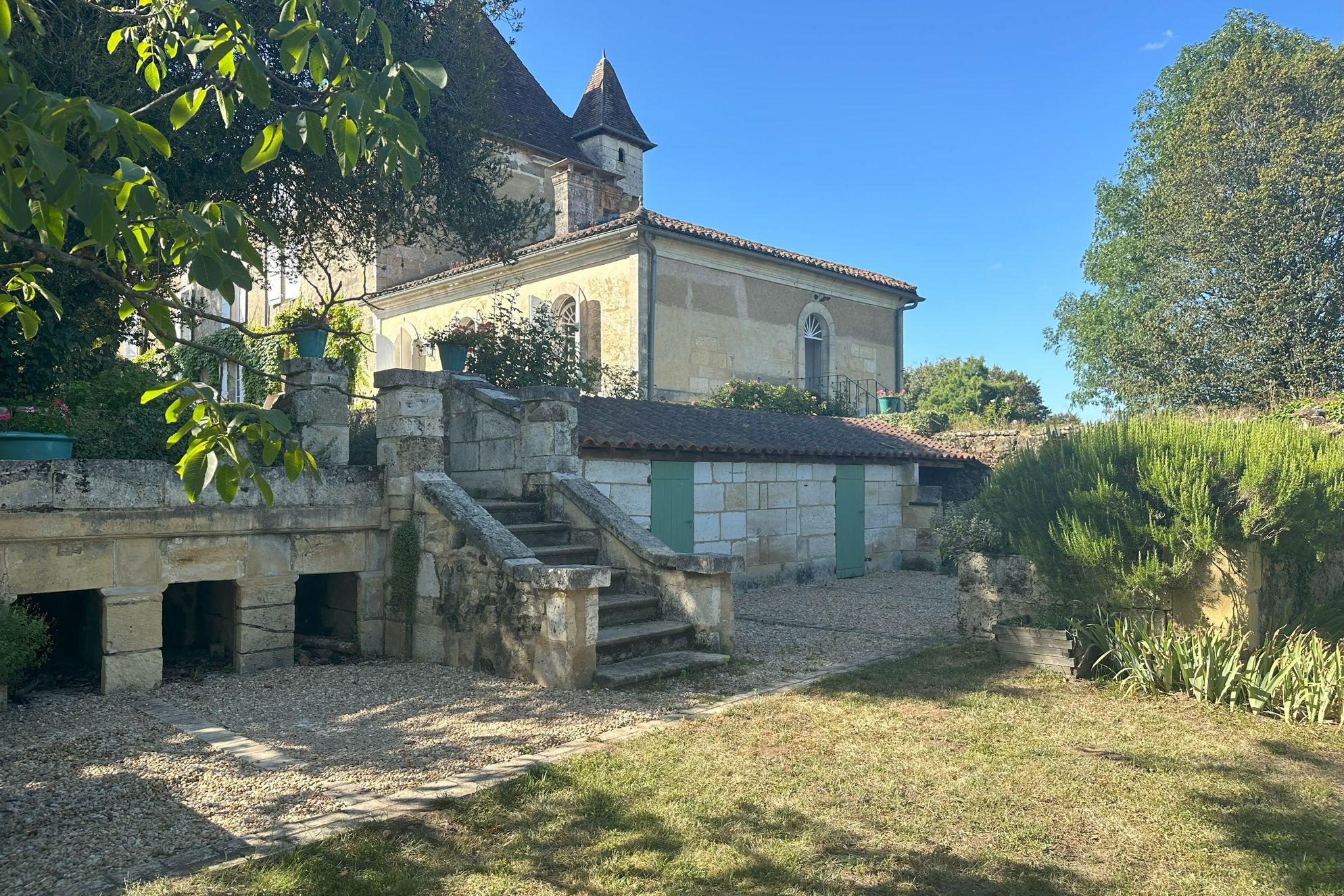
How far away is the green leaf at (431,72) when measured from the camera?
2635 mm

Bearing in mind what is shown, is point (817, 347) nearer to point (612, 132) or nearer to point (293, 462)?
point (612, 132)

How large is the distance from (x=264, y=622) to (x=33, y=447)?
7.05 ft

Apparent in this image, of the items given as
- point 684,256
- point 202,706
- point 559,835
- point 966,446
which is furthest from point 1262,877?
point 684,256

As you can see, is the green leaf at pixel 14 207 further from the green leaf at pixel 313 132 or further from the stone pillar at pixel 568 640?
the stone pillar at pixel 568 640

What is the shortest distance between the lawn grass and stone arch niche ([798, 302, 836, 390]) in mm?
15444

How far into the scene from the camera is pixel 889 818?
13.9 ft

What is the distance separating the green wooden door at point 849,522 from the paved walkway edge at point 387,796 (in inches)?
313

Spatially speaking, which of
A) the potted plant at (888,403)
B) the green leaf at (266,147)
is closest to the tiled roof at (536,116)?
the potted plant at (888,403)

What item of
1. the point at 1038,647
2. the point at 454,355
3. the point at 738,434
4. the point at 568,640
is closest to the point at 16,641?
the point at 568,640

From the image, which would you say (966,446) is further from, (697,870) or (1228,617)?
(697,870)

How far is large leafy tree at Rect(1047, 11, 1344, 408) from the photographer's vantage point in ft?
70.3

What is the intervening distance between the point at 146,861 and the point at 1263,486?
7823 mm

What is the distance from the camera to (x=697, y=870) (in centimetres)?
368

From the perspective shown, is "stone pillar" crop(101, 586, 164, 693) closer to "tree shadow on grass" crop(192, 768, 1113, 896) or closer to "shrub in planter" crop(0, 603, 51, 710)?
"shrub in planter" crop(0, 603, 51, 710)
